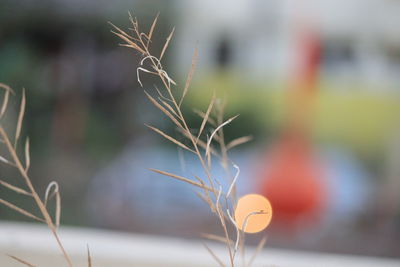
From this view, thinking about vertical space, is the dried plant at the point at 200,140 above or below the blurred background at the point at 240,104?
above

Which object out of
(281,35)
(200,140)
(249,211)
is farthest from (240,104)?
(200,140)

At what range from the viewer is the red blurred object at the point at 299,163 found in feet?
9.92

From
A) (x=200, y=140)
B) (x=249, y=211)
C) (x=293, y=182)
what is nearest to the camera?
(x=200, y=140)

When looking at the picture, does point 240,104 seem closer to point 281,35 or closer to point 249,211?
point 281,35

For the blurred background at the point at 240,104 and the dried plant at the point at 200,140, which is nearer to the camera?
the dried plant at the point at 200,140

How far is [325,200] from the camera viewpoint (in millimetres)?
3074

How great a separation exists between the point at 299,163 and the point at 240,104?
1.37ft

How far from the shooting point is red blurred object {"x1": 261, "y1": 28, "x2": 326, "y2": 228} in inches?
119

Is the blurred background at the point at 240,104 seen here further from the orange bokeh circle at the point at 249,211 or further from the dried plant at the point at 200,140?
the dried plant at the point at 200,140

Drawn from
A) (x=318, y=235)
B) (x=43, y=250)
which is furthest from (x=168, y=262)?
(x=318, y=235)

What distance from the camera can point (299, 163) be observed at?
3.11 metres

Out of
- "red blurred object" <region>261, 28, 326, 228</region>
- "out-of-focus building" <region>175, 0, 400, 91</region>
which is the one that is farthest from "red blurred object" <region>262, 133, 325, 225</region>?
"out-of-focus building" <region>175, 0, 400, 91</region>

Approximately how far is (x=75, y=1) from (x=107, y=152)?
30.4 inches

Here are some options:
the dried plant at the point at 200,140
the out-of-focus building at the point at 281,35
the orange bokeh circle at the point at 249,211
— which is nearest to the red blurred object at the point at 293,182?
the out-of-focus building at the point at 281,35
